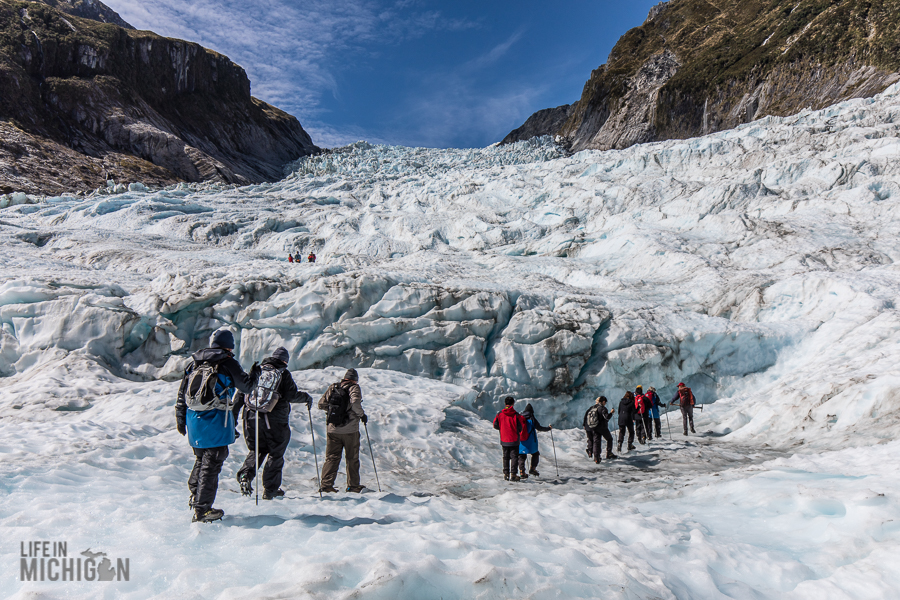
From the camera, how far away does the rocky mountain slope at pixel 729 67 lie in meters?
42.3

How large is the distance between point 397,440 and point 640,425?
6.45m

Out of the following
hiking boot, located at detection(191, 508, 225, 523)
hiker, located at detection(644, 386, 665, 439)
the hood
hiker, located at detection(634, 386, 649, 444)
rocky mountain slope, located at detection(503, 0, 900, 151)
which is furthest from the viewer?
rocky mountain slope, located at detection(503, 0, 900, 151)

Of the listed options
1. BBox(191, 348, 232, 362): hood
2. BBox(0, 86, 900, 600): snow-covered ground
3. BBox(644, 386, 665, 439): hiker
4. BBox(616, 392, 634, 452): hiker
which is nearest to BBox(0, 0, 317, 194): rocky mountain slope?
BBox(0, 86, 900, 600): snow-covered ground

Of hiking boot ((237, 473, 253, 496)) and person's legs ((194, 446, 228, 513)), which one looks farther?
hiking boot ((237, 473, 253, 496))

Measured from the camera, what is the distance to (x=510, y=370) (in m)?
13.8

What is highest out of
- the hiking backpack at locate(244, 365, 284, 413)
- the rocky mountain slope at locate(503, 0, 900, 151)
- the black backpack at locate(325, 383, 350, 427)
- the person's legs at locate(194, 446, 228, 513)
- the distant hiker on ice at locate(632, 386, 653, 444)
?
the rocky mountain slope at locate(503, 0, 900, 151)

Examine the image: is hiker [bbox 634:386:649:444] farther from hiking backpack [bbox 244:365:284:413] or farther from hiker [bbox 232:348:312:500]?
hiking backpack [bbox 244:365:284:413]

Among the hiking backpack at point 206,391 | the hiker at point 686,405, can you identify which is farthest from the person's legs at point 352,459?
the hiker at point 686,405

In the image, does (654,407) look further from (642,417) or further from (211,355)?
(211,355)

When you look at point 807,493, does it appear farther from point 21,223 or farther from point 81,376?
point 21,223

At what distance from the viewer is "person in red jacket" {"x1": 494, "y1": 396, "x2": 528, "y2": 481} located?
A: 7910 millimetres

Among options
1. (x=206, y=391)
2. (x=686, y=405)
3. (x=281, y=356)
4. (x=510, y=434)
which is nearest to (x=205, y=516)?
(x=206, y=391)

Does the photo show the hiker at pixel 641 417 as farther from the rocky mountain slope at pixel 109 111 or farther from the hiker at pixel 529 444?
the rocky mountain slope at pixel 109 111

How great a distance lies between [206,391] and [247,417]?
5.12 feet
